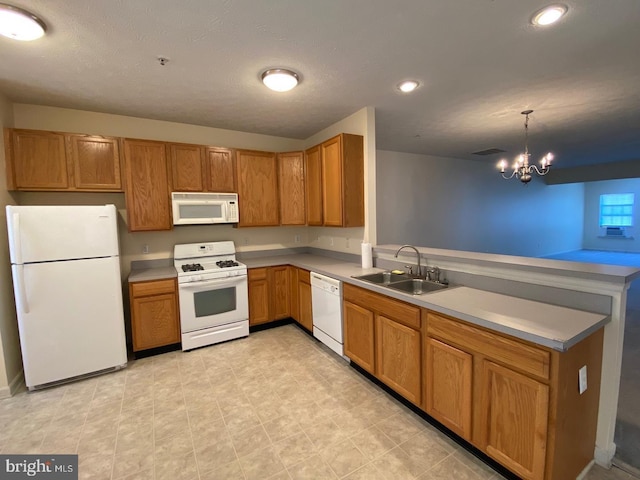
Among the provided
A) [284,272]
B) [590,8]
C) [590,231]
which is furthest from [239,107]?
[590,231]

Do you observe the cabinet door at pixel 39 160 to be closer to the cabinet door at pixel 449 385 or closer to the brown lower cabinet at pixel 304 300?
the brown lower cabinet at pixel 304 300

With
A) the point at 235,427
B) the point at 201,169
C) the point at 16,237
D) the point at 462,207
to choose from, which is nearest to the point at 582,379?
the point at 235,427

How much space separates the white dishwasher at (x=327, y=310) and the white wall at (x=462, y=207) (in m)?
2.62

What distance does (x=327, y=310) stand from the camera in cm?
309

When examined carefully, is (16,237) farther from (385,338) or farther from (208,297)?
(385,338)

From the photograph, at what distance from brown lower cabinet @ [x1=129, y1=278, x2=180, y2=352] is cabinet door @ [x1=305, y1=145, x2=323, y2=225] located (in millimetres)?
1843

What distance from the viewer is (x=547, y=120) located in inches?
153

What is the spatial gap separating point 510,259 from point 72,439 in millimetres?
3358

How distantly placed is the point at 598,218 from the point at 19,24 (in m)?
14.3

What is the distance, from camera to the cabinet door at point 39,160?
2717mm

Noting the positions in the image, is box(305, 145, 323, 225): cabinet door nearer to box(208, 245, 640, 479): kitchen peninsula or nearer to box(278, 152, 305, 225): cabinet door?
box(278, 152, 305, 225): cabinet door

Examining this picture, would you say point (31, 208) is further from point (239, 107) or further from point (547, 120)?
point (547, 120)

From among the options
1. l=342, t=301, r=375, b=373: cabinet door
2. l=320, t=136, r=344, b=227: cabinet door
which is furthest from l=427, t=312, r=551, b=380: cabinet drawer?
l=320, t=136, r=344, b=227: cabinet door

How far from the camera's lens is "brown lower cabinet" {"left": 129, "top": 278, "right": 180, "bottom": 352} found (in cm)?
305
